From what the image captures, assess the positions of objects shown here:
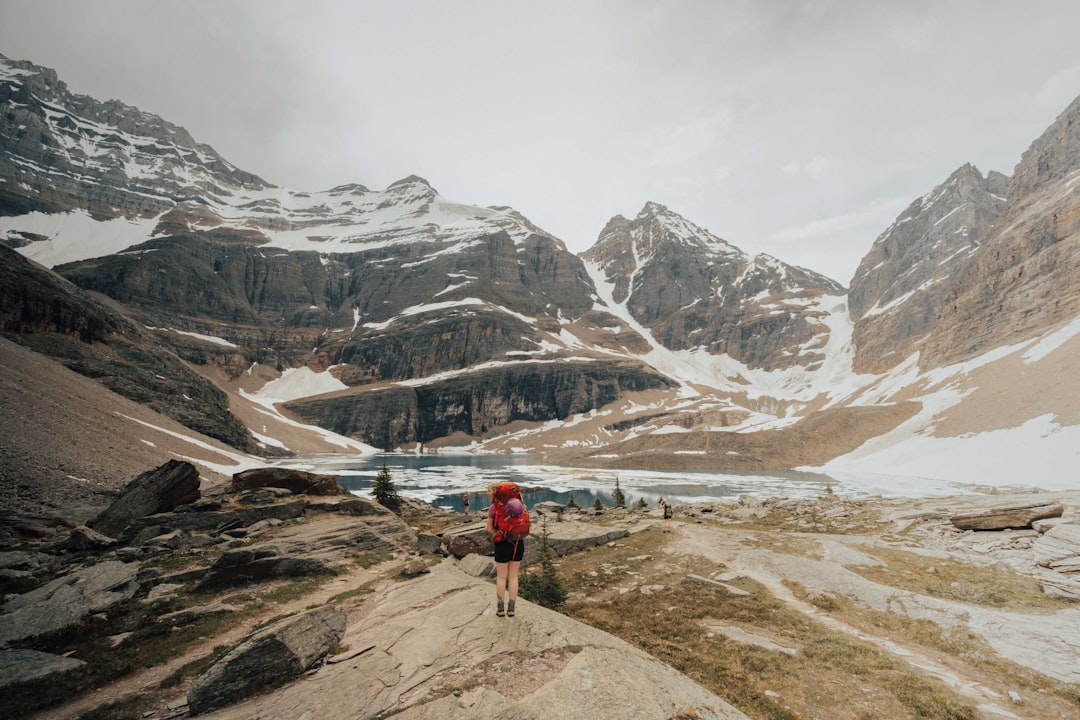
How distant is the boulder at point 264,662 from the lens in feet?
25.2

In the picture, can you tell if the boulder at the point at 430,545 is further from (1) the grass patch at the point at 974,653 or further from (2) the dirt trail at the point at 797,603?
(1) the grass patch at the point at 974,653

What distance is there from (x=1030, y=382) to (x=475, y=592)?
122 m

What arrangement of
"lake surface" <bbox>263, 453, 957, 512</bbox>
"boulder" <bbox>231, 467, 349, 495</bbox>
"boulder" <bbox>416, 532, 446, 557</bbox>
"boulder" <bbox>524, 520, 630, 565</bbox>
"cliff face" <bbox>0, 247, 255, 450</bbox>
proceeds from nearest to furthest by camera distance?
"boulder" <bbox>416, 532, 446, 557</bbox>
"boulder" <bbox>524, 520, 630, 565</bbox>
"boulder" <bbox>231, 467, 349, 495</bbox>
"lake surface" <bbox>263, 453, 957, 512</bbox>
"cliff face" <bbox>0, 247, 255, 450</bbox>

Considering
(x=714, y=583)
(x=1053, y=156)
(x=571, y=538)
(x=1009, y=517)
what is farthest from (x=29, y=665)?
(x=1053, y=156)

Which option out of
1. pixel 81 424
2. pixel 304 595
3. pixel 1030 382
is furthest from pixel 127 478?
pixel 1030 382

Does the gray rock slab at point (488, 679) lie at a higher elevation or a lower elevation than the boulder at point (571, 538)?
higher

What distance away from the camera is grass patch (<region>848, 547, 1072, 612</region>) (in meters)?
13.8

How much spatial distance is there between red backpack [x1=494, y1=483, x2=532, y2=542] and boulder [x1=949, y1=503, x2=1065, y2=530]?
92.8 ft

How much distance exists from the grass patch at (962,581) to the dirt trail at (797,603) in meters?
1.98

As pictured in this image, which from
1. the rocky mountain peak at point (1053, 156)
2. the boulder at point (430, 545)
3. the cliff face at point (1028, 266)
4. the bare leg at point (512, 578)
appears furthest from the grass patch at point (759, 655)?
the rocky mountain peak at point (1053, 156)

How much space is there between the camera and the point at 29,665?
9.27 meters

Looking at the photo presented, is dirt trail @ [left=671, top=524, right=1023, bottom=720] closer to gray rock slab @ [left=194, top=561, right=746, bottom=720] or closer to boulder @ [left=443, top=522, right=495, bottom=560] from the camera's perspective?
gray rock slab @ [left=194, top=561, right=746, bottom=720]

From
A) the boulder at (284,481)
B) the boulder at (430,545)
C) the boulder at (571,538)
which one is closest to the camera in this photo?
the boulder at (430,545)

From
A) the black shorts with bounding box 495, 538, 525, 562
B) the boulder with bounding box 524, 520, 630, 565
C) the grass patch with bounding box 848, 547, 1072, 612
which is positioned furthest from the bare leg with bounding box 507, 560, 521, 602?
the grass patch with bounding box 848, 547, 1072, 612
